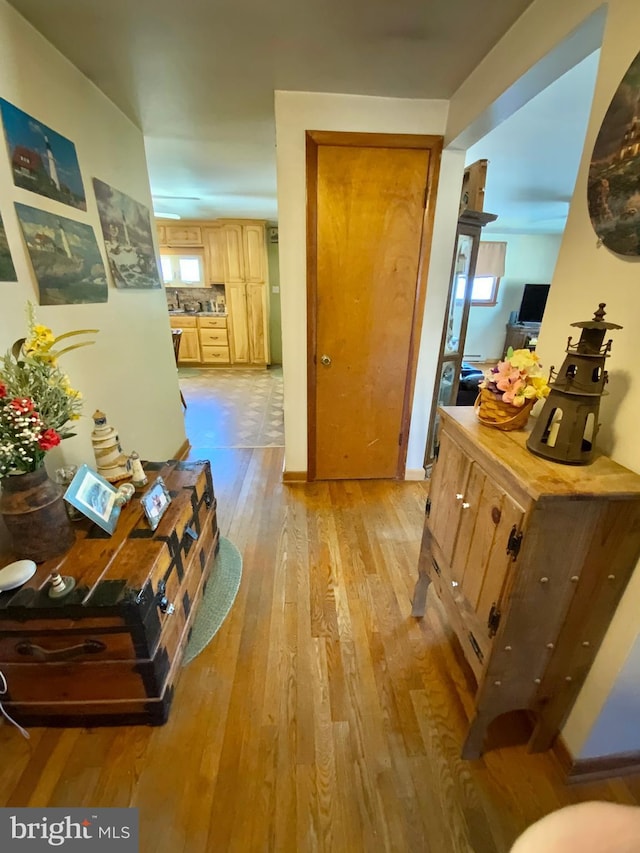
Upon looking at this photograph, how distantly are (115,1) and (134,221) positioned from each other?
105 centimetres

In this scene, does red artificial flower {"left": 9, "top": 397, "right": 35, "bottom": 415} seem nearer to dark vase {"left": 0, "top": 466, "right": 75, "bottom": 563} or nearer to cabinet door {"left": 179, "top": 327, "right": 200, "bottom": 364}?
dark vase {"left": 0, "top": 466, "right": 75, "bottom": 563}

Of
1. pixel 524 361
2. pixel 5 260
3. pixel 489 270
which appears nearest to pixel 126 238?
pixel 5 260

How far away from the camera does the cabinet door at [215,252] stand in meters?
5.65

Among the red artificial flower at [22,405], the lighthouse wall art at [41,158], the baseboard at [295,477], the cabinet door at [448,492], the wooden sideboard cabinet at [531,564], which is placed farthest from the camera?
the baseboard at [295,477]

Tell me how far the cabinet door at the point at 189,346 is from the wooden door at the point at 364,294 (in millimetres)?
4224

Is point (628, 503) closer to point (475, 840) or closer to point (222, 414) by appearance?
point (475, 840)

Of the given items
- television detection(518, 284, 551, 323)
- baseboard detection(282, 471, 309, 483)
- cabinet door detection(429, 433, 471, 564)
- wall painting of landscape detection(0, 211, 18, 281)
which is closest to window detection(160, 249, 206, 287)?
baseboard detection(282, 471, 309, 483)

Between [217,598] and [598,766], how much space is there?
4.85 ft

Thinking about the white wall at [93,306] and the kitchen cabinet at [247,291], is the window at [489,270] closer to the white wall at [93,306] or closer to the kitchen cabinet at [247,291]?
the kitchen cabinet at [247,291]

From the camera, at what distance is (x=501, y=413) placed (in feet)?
3.62

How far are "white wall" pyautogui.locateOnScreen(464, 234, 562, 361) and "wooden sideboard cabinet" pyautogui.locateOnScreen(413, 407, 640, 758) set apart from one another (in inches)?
245

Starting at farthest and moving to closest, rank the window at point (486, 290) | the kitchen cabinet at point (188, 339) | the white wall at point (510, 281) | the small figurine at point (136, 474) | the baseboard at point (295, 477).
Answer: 1. the window at point (486, 290)
2. the white wall at point (510, 281)
3. the kitchen cabinet at point (188, 339)
4. the baseboard at point (295, 477)
5. the small figurine at point (136, 474)

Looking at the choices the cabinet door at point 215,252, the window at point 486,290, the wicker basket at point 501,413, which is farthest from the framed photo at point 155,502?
the window at point 486,290

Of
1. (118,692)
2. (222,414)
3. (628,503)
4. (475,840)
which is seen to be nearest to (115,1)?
(628,503)
